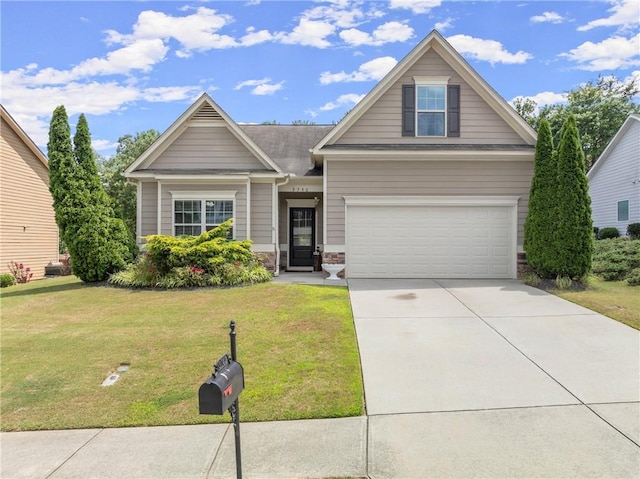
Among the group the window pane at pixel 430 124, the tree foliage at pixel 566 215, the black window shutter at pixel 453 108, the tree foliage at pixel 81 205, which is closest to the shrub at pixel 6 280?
the tree foliage at pixel 81 205

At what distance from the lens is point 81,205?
11375 millimetres

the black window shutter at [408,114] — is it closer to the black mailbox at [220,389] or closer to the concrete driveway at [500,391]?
the concrete driveway at [500,391]

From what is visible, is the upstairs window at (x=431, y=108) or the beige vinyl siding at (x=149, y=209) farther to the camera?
the beige vinyl siding at (x=149, y=209)

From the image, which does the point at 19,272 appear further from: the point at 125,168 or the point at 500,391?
the point at 500,391

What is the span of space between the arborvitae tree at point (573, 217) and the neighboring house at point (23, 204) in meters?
19.3

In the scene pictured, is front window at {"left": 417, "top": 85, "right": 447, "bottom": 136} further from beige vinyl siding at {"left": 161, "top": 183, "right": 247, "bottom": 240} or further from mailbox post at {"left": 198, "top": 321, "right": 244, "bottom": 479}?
mailbox post at {"left": 198, "top": 321, "right": 244, "bottom": 479}

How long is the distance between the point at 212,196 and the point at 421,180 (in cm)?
656

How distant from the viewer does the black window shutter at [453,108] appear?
40.3 feet

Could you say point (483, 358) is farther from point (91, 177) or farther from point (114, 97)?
point (114, 97)

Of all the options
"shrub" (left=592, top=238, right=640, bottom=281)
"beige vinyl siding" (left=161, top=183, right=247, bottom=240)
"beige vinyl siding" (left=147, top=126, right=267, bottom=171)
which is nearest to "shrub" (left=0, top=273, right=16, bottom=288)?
"beige vinyl siding" (left=161, top=183, right=247, bottom=240)

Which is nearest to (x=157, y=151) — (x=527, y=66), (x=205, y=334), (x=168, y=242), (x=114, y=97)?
(x=168, y=242)

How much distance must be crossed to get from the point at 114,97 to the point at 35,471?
20.6 meters

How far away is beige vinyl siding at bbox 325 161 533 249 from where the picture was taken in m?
12.2

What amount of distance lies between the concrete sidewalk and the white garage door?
253 inches
